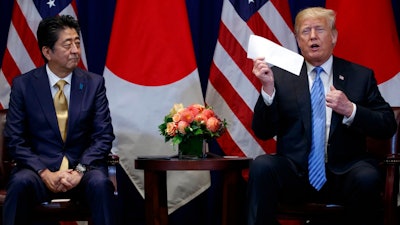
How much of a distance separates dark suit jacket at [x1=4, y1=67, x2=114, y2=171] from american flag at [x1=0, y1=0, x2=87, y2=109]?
731mm

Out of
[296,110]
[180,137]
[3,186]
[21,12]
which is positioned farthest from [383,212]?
A: [21,12]

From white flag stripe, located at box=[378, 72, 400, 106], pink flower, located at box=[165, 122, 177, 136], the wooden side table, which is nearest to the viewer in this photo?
the wooden side table

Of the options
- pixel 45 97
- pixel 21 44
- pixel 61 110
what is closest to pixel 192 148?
pixel 61 110

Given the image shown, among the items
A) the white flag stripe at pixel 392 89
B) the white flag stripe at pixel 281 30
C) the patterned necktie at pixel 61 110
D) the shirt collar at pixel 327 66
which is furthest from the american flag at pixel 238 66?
the patterned necktie at pixel 61 110

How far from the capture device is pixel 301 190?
397cm

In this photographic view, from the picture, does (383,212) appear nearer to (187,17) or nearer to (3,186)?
(187,17)

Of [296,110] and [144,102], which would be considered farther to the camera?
[144,102]

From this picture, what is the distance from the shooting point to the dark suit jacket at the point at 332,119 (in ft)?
13.2

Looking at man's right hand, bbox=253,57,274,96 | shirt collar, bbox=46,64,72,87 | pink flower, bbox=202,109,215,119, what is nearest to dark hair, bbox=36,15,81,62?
shirt collar, bbox=46,64,72,87

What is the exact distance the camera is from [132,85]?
5.02 meters

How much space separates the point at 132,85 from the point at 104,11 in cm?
66

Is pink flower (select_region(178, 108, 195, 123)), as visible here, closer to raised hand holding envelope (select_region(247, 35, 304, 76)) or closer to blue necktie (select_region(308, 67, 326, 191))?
raised hand holding envelope (select_region(247, 35, 304, 76))

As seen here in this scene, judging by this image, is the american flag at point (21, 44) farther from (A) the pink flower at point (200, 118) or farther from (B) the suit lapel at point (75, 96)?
(A) the pink flower at point (200, 118)

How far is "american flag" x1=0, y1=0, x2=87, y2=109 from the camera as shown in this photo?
16.8ft
